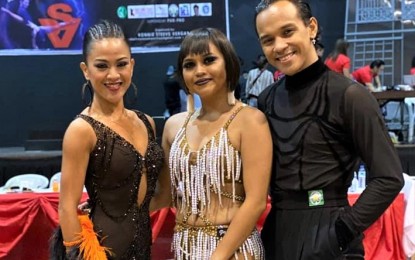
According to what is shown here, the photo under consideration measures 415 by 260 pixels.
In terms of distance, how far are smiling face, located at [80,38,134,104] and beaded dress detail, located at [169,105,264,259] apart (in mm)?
294

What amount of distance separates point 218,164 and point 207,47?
1.22ft

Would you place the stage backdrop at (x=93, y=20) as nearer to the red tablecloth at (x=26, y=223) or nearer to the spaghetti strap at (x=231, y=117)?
the red tablecloth at (x=26, y=223)

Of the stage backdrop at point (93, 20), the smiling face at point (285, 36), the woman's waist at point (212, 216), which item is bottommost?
the woman's waist at point (212, 216)

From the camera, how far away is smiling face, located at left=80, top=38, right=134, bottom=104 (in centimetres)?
172

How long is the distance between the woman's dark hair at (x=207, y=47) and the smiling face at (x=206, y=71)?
0.01 metres

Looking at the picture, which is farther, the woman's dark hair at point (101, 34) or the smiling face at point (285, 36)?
the woman's dark hair at point (101, 34)

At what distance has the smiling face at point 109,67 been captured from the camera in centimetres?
172

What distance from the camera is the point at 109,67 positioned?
1731mm

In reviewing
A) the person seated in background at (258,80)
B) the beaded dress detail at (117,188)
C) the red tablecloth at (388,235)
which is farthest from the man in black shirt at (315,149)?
the person seated in background at (258,80)

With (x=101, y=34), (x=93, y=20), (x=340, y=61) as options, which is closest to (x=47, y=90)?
(x=93, y=20)

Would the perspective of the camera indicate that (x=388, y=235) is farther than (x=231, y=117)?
Yes

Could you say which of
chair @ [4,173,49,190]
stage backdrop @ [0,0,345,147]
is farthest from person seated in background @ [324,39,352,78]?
chair @ [4,173,49,190]

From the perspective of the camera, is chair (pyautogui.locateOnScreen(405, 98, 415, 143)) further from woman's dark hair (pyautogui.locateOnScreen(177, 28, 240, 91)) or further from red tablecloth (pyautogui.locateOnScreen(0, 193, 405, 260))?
woman's dark hair (pyautogui.locateOnScreen(177, 28, 240, 91))

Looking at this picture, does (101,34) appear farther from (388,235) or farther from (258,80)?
(258,80)
